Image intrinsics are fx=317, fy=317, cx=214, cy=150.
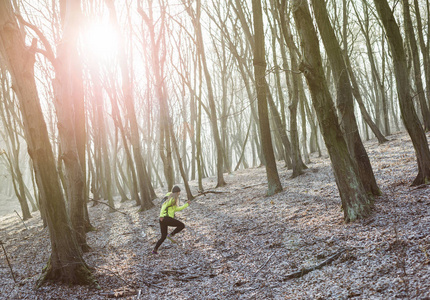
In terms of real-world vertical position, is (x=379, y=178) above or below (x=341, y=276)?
above

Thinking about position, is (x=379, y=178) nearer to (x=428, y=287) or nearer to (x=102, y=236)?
(x=428, y=287)

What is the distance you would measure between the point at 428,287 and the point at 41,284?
500 centimetres

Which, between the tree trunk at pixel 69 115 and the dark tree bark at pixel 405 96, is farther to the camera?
the tree trunk at pixel 69 115

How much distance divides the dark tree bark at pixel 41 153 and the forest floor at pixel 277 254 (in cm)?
28

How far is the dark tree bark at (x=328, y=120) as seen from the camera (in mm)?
5207

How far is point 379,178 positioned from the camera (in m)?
7.29

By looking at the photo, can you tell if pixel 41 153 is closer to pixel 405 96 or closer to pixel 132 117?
pixel 405 96

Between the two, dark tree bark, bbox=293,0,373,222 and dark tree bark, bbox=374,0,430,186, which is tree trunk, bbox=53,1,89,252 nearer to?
dark tree bark, bbox=293,0,373,222

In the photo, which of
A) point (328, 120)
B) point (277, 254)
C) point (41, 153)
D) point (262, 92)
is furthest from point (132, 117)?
point (277, 254)

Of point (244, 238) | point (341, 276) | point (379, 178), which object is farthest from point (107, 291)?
point (379, 178)

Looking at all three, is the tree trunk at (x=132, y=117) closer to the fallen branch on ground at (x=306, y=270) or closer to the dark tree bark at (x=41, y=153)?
the dark tree bark at (x=41, y=153)

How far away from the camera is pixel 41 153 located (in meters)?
4.88

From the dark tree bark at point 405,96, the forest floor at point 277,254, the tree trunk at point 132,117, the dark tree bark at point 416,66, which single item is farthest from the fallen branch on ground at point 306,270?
the tree trunk at point 132,117

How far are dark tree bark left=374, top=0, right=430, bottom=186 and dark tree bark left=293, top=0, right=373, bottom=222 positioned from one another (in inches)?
48.5
